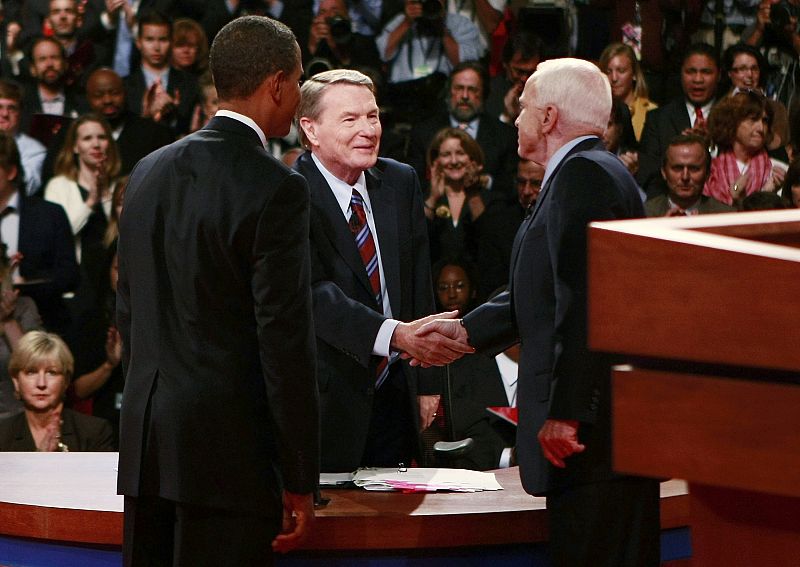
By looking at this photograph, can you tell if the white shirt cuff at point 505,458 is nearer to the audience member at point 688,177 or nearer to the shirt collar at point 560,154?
the audience member at point 688,177

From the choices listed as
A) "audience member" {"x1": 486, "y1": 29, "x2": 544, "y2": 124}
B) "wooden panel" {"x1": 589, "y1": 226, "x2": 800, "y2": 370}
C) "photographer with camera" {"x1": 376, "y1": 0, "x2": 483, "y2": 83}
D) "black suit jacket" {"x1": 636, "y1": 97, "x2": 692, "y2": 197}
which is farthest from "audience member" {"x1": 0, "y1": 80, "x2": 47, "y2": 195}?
"wooden panel" {"x1": 589, "y1": 226, "x2": 800, "y2": 370}

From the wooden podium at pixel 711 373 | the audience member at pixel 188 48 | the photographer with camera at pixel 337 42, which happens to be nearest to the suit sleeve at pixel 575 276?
the wooden podium at pixel 711 373

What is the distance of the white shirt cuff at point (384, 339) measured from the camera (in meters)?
2.52

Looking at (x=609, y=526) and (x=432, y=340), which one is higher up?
(x=432, y=340)

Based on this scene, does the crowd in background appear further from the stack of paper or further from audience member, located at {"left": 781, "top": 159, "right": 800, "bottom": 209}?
the stack of paper

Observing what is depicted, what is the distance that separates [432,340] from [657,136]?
3.07m

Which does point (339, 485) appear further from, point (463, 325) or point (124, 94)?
point (124, 94)

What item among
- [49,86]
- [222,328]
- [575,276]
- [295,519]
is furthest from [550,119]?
[49,86]

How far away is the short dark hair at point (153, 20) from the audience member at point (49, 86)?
0.39 meters

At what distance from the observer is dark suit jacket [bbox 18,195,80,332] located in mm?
4965

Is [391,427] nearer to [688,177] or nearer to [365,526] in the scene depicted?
[365,526]

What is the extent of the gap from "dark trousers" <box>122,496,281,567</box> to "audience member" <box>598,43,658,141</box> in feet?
12.6

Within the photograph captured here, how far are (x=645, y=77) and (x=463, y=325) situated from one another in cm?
355

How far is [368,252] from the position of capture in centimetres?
266
